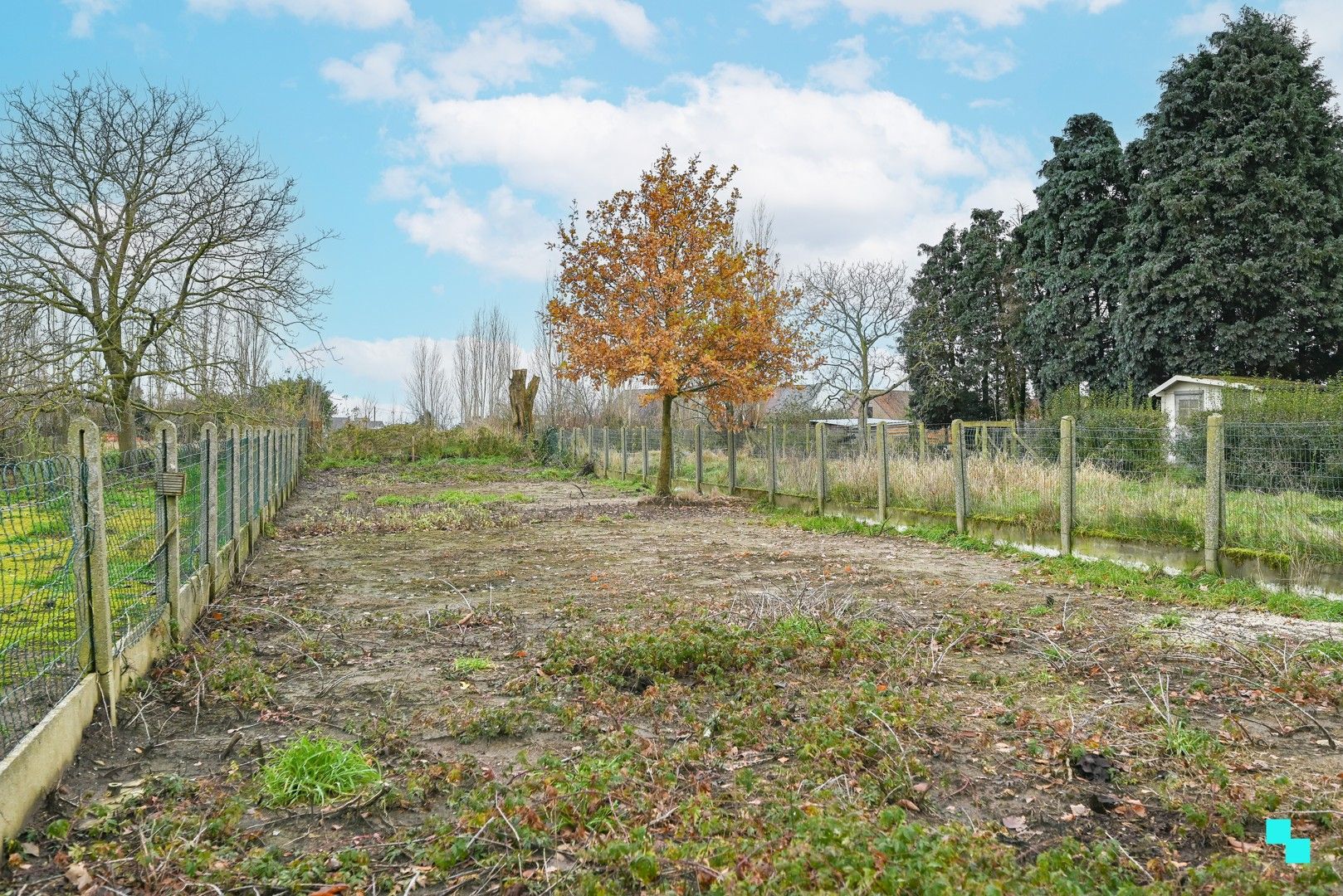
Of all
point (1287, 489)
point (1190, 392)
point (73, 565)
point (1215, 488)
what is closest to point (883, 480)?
point (1215, 488)

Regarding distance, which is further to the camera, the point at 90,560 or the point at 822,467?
the point at 822,467

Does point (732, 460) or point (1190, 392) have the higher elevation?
point (1190, 392)

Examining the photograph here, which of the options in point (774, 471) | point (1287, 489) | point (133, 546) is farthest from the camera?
point (774, 471)

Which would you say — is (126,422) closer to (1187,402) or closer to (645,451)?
(645,451)

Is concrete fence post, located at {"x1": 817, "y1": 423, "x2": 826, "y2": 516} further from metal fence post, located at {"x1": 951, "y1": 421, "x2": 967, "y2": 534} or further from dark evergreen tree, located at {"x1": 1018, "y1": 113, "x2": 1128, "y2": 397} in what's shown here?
dark evergreen tree, located at {"x1": 1018, "y1": 113, "x2": 1128, "y2": 397}

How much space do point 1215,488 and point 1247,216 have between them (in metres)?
22.6

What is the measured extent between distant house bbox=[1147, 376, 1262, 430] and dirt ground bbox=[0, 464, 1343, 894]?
1890 cm

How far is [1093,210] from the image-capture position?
31656 millimetres

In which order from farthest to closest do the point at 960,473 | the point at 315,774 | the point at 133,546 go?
the point at 960,473
the point at 133,546
the point at 315,774

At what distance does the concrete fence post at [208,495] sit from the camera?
7.06 meters

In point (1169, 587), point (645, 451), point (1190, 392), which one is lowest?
point (1169, 587)

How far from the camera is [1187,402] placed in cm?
2627

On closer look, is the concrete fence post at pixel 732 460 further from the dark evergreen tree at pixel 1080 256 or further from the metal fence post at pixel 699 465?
the dark evergreen tree at pixel 1080 256

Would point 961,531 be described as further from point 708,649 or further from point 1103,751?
point 1103,751
